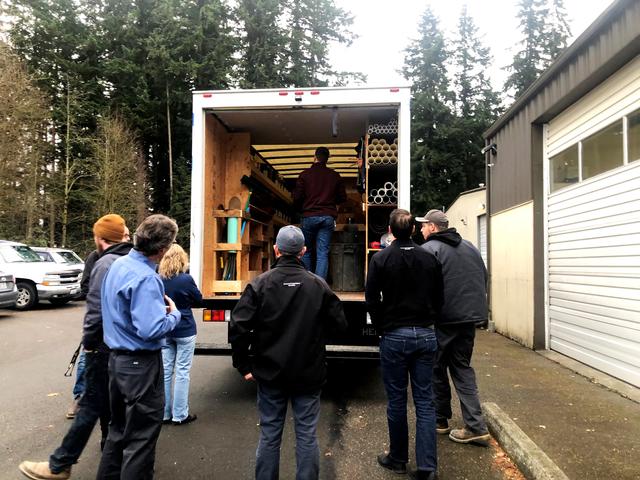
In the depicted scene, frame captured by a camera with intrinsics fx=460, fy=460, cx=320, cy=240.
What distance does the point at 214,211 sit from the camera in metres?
5.47

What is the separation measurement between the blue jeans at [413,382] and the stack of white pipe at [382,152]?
8.84 feet

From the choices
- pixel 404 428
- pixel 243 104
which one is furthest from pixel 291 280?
pixel 243 104

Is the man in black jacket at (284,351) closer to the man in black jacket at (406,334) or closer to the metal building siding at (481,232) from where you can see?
the man in black jacket at (406,334)

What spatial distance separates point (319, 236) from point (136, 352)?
120 inches

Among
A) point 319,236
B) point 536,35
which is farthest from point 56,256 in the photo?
point 536,35

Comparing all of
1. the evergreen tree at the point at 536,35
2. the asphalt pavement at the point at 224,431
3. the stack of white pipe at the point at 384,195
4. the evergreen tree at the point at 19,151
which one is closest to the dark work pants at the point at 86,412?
the asphalt pavement at the point at 224,431

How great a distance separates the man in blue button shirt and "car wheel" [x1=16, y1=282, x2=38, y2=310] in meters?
11.4

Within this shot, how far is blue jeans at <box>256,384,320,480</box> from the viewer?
8.82ft

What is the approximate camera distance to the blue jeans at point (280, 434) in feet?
8.82

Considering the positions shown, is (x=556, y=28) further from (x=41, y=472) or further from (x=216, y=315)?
(x=41, y=472)

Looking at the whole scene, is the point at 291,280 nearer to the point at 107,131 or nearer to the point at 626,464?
the point at 626,464

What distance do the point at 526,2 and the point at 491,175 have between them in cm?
2681

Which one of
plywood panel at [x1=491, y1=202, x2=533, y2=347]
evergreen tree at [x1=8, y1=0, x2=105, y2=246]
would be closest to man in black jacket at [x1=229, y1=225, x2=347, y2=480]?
plywood panel at [x1=491, y1=202, x2=533, y2=347]

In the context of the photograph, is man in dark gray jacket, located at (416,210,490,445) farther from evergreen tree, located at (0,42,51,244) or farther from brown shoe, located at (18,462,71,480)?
evergreen tree, located at (0,42,51,244)
